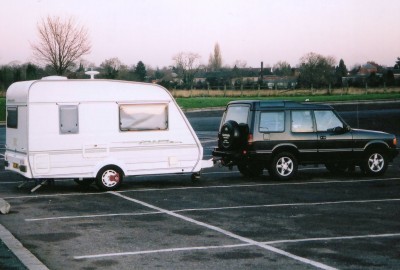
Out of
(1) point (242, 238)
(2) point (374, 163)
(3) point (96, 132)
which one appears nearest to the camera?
(1) point (242, 238)

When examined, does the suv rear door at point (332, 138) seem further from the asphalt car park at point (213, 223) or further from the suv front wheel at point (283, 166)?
the suv front wheel at point (283, 166)

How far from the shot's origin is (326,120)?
16.9m

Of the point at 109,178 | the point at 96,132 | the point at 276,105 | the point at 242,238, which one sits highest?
the point at 276,105

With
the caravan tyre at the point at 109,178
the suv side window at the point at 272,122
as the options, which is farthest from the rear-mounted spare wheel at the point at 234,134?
the caravan tyre at the point at 109,178

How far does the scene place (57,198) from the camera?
14102 mm

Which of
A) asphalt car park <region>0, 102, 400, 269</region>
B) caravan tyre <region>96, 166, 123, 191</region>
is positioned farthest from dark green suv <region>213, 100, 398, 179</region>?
caravan tyre <region>96, 166, 123, 191</region>

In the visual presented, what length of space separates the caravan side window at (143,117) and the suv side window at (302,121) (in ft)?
10.7

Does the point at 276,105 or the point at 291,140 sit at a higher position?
the point at 276,105

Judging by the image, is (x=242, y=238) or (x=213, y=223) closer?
(x=242, y=238)

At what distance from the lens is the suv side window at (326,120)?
1683 cm

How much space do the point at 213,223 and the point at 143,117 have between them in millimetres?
5192

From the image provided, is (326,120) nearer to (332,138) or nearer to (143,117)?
(332,138)

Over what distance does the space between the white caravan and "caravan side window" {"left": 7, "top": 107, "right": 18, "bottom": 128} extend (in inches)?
0.9

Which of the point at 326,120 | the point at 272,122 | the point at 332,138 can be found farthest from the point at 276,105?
the point at 332,138
